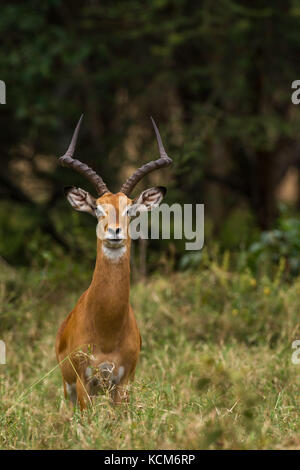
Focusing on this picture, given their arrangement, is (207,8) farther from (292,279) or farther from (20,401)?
(20,401)

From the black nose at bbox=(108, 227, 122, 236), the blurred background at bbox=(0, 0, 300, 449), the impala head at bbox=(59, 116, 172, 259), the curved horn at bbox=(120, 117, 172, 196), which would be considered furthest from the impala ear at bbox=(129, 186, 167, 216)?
the blurred background at bbox=(0, 0, 300, 449)

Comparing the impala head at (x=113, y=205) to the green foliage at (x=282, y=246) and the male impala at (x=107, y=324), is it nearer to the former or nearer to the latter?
the male impala at (x=107, y=324)

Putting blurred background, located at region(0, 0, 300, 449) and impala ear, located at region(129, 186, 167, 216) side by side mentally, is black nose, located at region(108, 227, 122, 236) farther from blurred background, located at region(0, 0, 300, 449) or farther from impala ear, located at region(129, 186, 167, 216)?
blurred background, located at region(0, 0, 300, 449)

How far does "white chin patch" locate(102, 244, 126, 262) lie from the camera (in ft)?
16.6

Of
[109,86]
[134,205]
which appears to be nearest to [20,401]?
[134,205]

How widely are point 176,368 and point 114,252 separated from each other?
1.79m

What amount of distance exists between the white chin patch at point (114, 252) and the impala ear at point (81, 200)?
479 millimetres

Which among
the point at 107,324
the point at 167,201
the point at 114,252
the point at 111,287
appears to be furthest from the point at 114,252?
the point at 167,201

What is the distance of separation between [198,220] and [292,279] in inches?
129

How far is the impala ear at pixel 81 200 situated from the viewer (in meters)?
5.42

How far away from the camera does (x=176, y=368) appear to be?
644cm

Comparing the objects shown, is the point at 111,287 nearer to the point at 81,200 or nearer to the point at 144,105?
the point at 81,200

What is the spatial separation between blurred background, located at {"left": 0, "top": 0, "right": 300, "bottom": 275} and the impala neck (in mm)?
3913

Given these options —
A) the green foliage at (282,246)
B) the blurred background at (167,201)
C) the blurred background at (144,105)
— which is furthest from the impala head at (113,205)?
the green foliage at (282,246)
